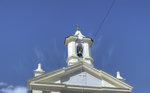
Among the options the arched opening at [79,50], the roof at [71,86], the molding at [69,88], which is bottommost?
the molding at [69,88]

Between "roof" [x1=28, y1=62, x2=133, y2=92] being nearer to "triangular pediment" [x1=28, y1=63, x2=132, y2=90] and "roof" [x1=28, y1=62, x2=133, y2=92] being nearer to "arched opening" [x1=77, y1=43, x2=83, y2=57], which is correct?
"triangular pediment" [x1=28, y1=63, x2=132, y2=90]

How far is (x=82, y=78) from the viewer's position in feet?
79.0

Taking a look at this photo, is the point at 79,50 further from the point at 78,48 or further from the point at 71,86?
the point at 71,86

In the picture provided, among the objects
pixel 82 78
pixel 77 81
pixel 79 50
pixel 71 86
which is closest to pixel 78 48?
pixel 79 50

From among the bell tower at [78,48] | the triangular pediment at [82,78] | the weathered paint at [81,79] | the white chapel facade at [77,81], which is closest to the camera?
the white chapel facade at [77,81]

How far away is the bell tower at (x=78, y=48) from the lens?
1050 inches

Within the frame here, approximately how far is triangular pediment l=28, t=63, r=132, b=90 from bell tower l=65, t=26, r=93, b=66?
2.09m

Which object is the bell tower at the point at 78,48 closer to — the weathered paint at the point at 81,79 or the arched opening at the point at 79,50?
the arched opening at the point at 79,50

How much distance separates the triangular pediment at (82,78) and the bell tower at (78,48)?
2.09 metres

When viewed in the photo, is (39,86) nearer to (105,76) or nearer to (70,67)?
(70,67)

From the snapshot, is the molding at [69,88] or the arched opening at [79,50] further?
the arched opening at [79,50]

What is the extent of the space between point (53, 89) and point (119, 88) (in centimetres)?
524

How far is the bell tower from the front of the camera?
26678 millimetres

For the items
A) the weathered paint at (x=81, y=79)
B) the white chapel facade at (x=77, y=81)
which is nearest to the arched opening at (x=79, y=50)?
the white chapel facade at (x=77, y=81)
